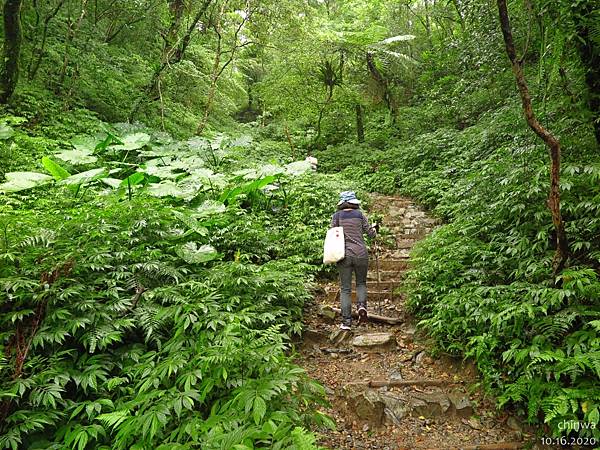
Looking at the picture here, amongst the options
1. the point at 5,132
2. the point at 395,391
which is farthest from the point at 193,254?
the point at 5,132

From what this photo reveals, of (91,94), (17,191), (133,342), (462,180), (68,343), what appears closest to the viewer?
(68,343)

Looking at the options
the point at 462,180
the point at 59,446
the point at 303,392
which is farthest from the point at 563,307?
the point at 462,180

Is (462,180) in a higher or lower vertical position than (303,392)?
higher

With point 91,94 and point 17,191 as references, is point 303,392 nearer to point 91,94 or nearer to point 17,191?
point 17,191

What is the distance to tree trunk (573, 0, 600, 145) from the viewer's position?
3.31m

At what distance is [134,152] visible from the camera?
27.6 ft

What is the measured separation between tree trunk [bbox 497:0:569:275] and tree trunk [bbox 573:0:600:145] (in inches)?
26.4

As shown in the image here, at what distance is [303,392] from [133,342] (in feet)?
5.41

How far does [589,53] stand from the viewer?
3668mm

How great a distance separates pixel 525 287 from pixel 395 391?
1586mm

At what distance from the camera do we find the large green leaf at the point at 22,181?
5227mm

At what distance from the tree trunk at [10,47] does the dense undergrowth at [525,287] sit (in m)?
8.51

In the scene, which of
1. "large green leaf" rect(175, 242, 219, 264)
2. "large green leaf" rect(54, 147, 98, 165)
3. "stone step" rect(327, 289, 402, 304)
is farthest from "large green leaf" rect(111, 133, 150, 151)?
"stone step" rect(327, 289, 402, 304)

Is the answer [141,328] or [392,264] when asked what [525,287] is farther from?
[141,328]
